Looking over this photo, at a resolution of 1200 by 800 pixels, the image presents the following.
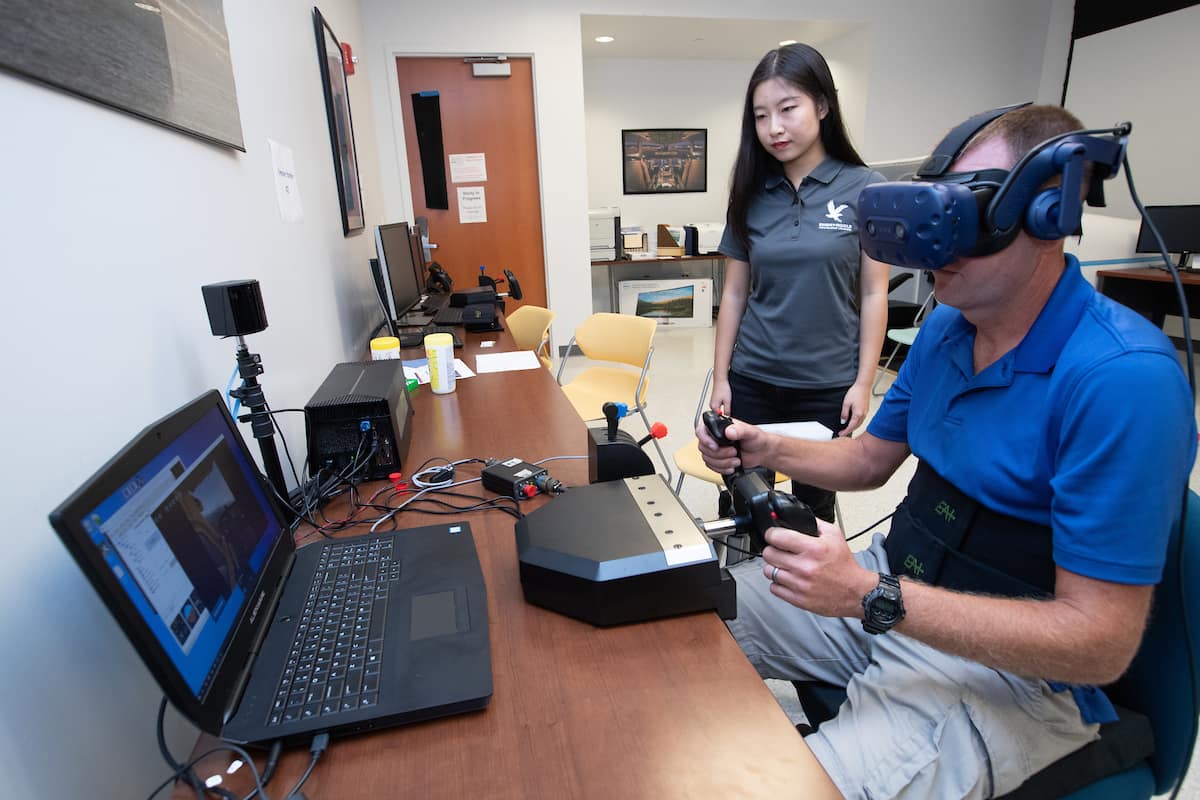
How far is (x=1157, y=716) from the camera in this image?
83 cm

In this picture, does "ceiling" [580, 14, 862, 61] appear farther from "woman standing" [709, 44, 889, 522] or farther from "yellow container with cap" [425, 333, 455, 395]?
"yellow container with cap" [425, 333, 455, 395]

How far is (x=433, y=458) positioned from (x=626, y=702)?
2.68ft

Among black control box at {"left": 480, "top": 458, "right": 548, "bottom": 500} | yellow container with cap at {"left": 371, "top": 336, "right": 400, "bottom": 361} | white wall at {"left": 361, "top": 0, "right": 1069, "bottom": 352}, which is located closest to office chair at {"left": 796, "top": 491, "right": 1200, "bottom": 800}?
black control box at {"left": 480, "top": 458, "right": 548, "bottom": 500}

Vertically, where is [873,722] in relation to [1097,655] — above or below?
below

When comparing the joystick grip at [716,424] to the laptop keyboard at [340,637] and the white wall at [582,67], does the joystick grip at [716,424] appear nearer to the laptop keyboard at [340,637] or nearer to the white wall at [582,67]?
the laptop keyboard at [340,637]

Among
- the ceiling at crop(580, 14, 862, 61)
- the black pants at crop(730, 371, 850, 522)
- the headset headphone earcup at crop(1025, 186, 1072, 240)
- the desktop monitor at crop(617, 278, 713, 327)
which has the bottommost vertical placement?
the desktop monitor at crop(617, 278, 713, 327)

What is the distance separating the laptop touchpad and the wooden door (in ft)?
13.6

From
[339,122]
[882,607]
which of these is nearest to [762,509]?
[882,607]

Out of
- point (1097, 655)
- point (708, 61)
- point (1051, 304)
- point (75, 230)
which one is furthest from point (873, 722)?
point (708, 61)

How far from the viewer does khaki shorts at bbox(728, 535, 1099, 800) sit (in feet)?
2.47

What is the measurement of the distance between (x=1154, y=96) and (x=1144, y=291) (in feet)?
4.85

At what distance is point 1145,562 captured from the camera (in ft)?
2.28

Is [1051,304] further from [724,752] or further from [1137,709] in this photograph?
[724,752]

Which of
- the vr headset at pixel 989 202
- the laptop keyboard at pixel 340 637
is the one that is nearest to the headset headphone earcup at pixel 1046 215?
the vr headset at pixel 989 202
